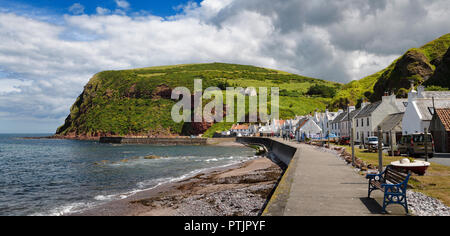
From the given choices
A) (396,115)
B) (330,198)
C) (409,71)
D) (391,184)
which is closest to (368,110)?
(396,115)

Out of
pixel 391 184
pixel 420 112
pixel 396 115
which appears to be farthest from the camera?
pixel 396 115

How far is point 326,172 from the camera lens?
16625 mm

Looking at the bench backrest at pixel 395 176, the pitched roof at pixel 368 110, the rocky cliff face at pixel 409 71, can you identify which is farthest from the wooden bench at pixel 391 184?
the rocky cliff face at pixel 409 71

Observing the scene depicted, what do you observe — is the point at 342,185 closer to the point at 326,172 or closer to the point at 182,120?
the point at 326,172

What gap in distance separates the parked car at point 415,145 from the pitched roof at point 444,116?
179 inches

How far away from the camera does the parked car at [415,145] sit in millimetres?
23970

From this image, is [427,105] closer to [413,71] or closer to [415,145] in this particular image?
[415,145]

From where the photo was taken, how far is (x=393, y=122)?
4219 cm

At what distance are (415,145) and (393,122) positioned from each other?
18762 mm

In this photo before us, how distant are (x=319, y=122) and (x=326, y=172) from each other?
2519 inches

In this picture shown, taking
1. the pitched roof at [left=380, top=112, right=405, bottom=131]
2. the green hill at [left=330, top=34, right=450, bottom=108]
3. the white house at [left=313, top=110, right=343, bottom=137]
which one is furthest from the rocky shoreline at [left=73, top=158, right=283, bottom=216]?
the green hill at [left=330, top=34, right=450, bottom=108]

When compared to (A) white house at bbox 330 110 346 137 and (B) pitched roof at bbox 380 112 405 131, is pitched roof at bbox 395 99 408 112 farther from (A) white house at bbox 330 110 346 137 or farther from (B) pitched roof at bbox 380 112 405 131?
(A) white house at bbox 330 110 346 137

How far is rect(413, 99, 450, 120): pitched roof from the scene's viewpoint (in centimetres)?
3331

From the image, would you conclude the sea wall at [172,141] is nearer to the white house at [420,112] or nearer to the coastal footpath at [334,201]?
the white house at [420,112]
